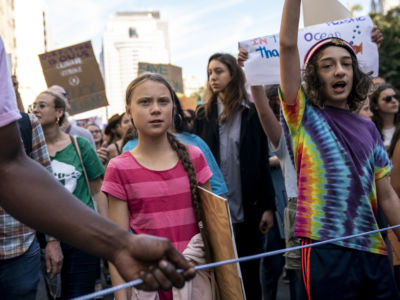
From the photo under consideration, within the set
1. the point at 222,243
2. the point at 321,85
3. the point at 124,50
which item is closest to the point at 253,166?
the point at 321,85

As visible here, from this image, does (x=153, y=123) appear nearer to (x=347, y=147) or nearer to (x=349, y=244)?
→ (x=347, y=147)

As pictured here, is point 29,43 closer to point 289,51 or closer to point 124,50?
point 289,51

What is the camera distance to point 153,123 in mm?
2504

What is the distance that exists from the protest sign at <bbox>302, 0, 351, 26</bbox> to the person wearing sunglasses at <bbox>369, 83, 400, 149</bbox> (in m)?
1.67

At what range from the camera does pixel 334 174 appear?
7.22 ft

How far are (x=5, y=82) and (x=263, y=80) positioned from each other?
6.78 feet

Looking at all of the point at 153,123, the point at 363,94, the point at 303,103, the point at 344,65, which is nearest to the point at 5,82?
the point at 153,123

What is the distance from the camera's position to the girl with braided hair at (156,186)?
90.5 inches

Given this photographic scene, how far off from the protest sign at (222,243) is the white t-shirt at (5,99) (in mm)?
876

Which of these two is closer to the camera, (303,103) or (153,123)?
(303,103)

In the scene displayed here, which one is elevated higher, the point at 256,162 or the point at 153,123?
the point at 153,123

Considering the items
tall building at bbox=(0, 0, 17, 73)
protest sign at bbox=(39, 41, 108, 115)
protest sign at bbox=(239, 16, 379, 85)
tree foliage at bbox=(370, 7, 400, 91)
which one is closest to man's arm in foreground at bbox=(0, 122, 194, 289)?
protest sign at bbox=(239, 16, 379, 85)

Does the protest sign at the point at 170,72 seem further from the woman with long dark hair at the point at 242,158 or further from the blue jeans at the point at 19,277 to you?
the blue jeans at the point at 19,277

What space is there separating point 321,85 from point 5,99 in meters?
1.62
